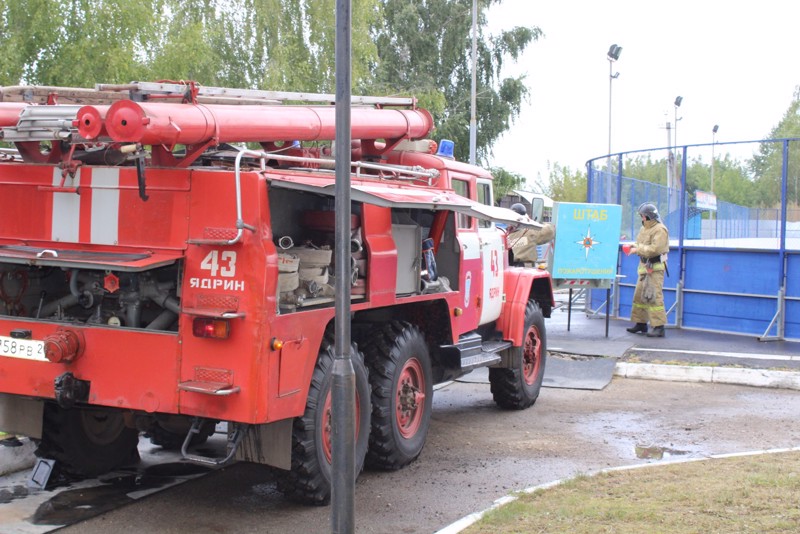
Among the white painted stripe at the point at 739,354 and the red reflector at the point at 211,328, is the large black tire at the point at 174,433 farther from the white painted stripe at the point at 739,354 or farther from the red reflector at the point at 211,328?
the white painted stripe at the point at 739,354

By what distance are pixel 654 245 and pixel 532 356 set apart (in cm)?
483

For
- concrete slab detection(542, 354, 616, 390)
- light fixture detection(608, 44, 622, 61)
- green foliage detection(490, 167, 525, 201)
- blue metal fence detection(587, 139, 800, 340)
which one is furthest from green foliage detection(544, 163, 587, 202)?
concrete slab detection(542, 354, 616, 390)

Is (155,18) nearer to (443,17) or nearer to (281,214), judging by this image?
(281,214)

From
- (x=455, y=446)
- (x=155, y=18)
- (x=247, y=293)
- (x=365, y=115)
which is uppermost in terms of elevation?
(x=155, y=18)

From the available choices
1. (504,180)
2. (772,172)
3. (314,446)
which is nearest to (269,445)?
(314,446)

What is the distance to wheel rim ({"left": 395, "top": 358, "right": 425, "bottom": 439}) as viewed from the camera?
25.6ft

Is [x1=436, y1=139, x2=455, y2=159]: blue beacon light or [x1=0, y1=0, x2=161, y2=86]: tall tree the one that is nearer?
[x1=436, y1=139, x2=455, y2=159]: blue beacon light

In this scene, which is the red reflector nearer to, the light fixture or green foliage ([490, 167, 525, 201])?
the light fixture

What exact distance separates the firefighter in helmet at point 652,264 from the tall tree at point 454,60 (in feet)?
91.4

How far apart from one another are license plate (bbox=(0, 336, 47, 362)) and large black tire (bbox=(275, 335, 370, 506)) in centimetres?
175

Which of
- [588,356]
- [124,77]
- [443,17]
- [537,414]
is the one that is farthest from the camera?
[443,17]

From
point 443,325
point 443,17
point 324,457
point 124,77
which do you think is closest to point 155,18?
point 124,77

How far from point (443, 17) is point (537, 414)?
36.7m

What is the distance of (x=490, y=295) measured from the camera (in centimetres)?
948
